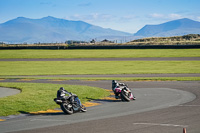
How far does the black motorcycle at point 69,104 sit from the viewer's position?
730 inches

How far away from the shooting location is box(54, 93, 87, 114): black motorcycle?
60.8 feet

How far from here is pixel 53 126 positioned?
15688 millimetres

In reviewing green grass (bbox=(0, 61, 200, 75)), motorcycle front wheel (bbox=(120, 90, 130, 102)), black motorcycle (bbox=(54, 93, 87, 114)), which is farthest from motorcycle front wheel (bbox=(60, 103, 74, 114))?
green grass (bbox=(0, 61, 200, 75))

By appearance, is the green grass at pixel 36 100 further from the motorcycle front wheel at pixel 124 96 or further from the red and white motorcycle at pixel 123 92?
the motorcycle front wheel at pixel 124 96

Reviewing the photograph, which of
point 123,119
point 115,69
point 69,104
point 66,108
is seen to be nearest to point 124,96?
point 69,104

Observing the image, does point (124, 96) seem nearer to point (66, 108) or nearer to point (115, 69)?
point (66, 108)

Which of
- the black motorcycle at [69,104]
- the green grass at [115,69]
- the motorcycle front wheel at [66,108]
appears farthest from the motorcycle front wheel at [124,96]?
the green grass at [115,69]

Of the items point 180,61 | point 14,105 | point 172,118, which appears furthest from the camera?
point 180,61

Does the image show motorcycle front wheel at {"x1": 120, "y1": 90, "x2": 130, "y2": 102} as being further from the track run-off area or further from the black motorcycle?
the black motorcycle

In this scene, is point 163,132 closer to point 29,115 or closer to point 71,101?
point 71,101

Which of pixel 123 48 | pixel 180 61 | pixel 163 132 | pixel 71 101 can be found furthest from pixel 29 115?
pixel 123 48

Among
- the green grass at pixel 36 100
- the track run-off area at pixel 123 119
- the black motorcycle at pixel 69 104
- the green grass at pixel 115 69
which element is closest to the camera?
the track run-off area at pixel 123 119

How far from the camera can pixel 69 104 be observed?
61.8 ft

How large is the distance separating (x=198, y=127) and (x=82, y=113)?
259 inches
